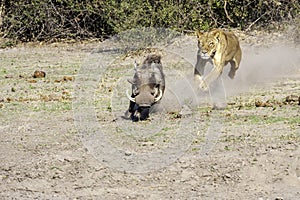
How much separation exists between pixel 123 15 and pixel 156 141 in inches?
447

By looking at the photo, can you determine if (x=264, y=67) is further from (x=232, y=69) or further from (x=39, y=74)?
(x=39, y=74)

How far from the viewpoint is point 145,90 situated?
1042 centimetres

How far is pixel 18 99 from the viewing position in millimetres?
13047

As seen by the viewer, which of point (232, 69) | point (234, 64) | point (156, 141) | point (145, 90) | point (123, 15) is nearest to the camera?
point (156, 141)

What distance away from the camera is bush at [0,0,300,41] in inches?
778

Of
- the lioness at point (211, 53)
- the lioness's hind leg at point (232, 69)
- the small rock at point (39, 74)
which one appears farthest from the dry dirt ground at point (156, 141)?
the small rock at point (39, 74)

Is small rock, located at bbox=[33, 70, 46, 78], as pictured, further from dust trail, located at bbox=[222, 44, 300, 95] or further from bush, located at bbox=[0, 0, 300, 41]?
bush, located at bbox=[0, 0, 300, 41]

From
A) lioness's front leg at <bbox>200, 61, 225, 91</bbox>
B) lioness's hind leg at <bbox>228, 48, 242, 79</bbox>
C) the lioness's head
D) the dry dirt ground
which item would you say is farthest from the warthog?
lioness's hind leg at <bbox>228, 48, 242, 79</bbox>

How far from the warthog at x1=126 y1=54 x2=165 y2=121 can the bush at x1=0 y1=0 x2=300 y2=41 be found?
28.9ft

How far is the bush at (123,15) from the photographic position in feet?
64.8

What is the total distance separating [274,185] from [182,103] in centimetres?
397

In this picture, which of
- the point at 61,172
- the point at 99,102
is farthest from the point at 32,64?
the point at 61,172

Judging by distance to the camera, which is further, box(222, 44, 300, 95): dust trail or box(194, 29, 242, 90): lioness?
box(222, 44, 300, 95): dust trail

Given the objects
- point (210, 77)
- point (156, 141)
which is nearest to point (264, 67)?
point (210, 77)
